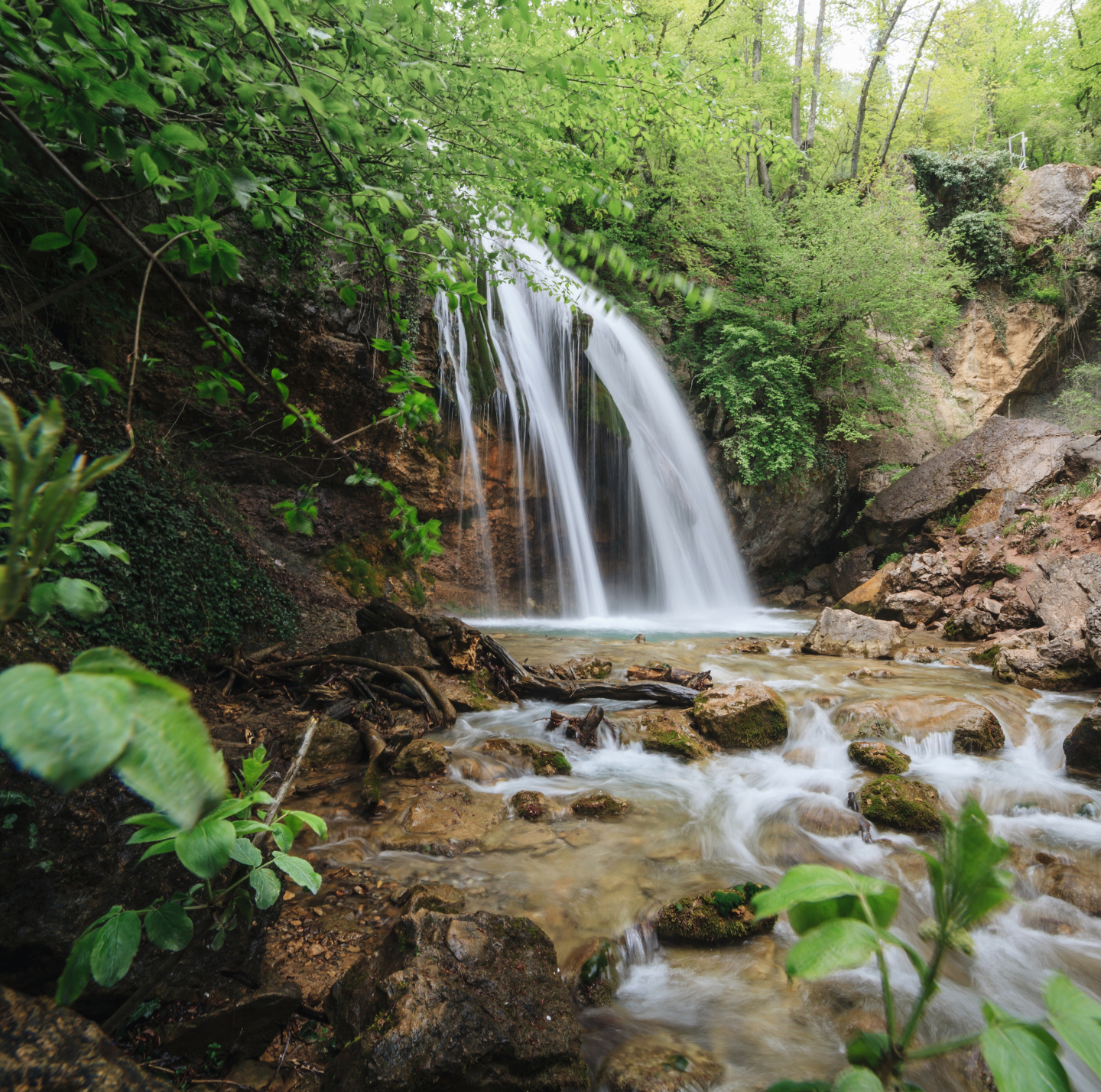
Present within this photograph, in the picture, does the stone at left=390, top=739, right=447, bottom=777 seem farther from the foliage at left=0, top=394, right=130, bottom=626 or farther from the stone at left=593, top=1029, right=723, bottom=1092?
the foliage at left=0, top=394, right=130, bottom=626

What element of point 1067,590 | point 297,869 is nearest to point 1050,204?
point 1067,590

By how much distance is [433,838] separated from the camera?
323 centimetres

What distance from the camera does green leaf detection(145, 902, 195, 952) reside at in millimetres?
1213

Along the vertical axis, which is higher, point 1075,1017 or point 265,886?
point 1075,1017

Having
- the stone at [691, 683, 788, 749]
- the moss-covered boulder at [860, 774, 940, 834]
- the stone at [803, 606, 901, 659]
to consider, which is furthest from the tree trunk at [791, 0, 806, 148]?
the moss-covered boulder at [860, 774, 940, 834]

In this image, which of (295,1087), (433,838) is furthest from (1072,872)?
(295,1087)

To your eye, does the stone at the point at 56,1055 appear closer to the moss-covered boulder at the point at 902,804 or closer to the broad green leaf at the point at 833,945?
the broad green leaf at the point at 833,945

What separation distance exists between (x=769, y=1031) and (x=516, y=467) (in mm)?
9247

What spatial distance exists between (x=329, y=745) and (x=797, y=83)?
73.2ft

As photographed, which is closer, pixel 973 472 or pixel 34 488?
pixel 34 488

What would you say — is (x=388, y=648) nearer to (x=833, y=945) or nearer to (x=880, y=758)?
(x=880, y=758)

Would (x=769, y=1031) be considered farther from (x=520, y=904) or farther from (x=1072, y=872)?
(x=1072, y=872)

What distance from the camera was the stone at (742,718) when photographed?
484 centimetres

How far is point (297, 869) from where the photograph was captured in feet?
4.68
